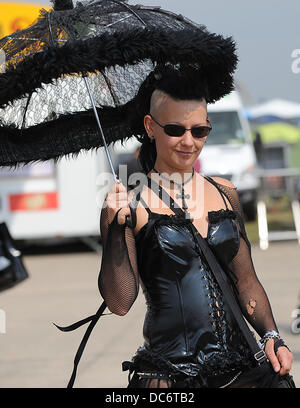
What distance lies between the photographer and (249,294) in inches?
101

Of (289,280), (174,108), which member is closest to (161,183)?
(174,108)

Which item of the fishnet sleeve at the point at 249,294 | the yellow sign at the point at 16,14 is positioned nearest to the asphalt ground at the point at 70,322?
the fishnet sleeve at the point at 249,294

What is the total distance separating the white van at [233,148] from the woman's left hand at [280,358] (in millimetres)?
12346

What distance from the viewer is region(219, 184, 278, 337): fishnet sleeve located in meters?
2.54

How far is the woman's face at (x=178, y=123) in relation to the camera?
2.47 metres

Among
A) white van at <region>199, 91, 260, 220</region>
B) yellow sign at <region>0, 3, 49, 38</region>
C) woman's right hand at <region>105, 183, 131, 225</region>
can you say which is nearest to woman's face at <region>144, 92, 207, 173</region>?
woman's right hand at <region>105, 183, 131, 225</region>

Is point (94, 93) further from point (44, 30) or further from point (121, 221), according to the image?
point (121, 221)

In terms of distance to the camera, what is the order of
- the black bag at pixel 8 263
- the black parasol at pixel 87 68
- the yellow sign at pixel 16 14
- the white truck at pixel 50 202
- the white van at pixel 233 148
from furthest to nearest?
1. the white van at pixel 233 148
2. the white truck at pixel 50 202
3. the yellow sign at pixel 16 14
4. the black bag at pixel 8 263
5. the black parasol at pixel 87 68

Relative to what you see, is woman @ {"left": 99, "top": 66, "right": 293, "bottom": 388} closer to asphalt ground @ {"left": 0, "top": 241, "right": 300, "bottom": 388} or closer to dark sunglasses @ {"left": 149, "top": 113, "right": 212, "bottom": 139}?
dark sunglasses @ {"left": 149, "top": 113, "right": 212, "bottom": 139}

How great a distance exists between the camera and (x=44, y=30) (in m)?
2.58

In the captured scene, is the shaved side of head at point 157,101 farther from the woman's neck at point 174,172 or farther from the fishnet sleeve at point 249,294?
the fishnet sleeve at point 249,294

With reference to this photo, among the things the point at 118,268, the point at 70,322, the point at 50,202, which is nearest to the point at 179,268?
the point at 118,268
